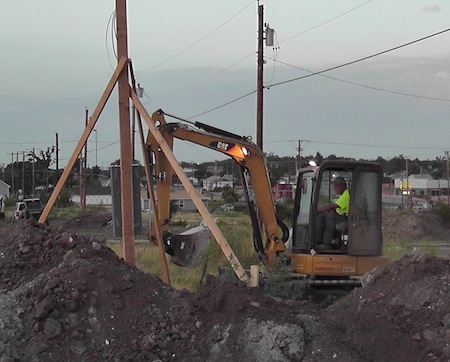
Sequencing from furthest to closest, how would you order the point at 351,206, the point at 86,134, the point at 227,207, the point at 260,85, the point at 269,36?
the point at 227,207
the point at 269,36
the point at 260,85
the point at 351,206
the point at 86,134

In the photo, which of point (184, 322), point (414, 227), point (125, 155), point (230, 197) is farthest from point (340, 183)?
point (230, 197)

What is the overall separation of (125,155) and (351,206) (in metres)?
3.58

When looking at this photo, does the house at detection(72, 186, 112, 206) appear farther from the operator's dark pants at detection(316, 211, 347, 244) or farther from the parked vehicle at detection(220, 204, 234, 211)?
the operator's dark pants at detection(316, 211, 347, 244)

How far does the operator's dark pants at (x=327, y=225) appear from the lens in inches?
440

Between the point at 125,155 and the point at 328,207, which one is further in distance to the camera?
the point at 328,207

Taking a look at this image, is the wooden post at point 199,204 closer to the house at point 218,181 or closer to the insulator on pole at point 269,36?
the insulator on pole at point 269,36

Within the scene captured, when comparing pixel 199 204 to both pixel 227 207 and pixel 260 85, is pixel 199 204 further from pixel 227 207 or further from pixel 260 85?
pixel 227 207

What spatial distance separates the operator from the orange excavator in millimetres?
69

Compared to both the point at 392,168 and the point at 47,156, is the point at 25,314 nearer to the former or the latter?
the point at 47,156

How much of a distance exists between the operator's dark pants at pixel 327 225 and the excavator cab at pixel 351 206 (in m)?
0.06

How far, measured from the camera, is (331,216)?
11203 millimetres

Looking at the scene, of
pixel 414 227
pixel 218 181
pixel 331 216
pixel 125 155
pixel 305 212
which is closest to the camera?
pixel 125 155

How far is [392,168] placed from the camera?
4776 inches

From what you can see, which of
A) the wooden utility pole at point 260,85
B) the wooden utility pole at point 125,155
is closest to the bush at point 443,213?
the wooden utility pole at point 260,85
